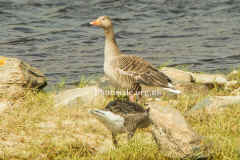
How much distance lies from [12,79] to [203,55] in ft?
24.0

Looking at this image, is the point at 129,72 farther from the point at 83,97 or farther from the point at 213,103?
the point at 213,103

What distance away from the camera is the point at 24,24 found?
57.7 feet

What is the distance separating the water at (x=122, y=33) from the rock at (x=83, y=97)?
10.8 feet

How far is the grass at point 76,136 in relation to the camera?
635cm

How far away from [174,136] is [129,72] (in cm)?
268

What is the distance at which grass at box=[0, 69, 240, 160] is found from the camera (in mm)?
6348

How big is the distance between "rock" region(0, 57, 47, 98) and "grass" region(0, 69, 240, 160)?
425mm

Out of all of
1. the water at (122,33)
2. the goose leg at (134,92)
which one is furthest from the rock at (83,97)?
the water at (122,33)

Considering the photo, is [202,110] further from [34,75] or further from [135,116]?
[34,75]

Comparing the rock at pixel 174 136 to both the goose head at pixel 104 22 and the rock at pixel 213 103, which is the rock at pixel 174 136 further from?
the goose head at pixel 104 22

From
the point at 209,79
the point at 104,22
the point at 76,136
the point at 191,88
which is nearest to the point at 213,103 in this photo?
the point at 191,88

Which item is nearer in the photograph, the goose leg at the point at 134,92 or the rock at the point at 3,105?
the rock at the point at 3,105

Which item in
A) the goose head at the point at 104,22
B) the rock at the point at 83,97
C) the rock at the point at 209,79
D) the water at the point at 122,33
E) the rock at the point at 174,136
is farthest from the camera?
the water at the point at 122,33

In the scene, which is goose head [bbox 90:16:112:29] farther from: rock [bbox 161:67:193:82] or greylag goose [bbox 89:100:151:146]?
greylag goose [bbox 89:100:151:146]
